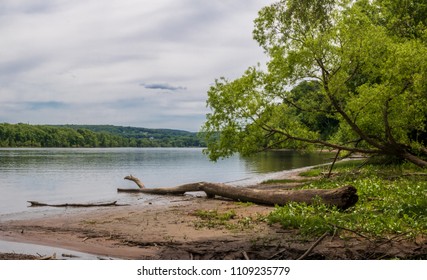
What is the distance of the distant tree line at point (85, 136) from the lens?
36531 millimetres

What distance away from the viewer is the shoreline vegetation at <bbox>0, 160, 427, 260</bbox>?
10242mm

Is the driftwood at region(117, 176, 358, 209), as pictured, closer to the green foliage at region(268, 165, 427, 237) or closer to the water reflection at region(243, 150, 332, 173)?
the green foliage at region(268, 165, 427, 237)

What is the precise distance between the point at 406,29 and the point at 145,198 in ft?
61.4

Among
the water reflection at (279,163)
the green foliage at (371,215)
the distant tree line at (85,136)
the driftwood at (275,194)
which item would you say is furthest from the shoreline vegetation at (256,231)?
the water reflection at (279,163)

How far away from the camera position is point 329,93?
19.2 m

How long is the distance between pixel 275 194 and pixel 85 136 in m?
45.3

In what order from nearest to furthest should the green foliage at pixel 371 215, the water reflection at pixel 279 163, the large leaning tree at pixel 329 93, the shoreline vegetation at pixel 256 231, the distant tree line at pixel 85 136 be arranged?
1. the shoreline vegetation at pixel 256 231
2. the green foliage at pixel 371 215
3. the large leaning tree at pixel 329 93
4. the distant tree line at pixel 85 136
5. the water reflection at pixel 279 163

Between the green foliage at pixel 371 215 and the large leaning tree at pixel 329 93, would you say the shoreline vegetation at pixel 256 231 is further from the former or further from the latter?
the large leaning tree at pixel 329 93

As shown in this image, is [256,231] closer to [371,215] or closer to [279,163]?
[371,215]

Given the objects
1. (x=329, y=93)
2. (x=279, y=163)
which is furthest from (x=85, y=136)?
(x=329, y=93)

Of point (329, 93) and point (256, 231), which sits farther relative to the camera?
point (329, 93)

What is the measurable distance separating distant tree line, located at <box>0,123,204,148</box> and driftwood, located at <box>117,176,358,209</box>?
8.80ft

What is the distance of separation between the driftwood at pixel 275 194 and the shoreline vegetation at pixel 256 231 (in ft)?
1.15
